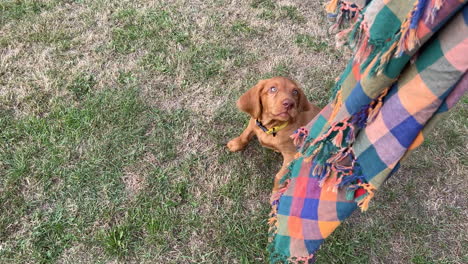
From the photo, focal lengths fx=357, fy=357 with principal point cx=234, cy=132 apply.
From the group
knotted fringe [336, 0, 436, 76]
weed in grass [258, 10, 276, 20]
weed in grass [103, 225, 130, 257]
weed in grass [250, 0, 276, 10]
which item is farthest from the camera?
weed in grass [250, 0, 276, 10]

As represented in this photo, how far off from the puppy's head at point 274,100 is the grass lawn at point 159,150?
0.65 meters

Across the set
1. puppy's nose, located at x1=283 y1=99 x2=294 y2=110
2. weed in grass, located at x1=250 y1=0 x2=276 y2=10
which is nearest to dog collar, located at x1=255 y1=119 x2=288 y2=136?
puppy's nose, located at x1=283 y1=99 x2=294 y2=110

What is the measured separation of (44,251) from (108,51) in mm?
2246

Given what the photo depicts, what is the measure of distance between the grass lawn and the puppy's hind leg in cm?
8

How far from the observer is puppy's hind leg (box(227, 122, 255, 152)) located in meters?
3.15

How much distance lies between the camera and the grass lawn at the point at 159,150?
2723 millimetres

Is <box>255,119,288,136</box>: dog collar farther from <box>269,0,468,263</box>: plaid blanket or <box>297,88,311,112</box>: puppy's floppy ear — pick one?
<box>269,0,468,263</box>: plaid blanket

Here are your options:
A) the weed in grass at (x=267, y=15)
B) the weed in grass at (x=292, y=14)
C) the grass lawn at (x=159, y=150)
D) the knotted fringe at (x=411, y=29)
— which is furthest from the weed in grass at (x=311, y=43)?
the knotted fringe at (x=411, y=29)

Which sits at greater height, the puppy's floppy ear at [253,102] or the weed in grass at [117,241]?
the puppy's floppy ear at [253,102]

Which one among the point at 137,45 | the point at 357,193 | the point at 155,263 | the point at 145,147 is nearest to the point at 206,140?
the point at 145,147

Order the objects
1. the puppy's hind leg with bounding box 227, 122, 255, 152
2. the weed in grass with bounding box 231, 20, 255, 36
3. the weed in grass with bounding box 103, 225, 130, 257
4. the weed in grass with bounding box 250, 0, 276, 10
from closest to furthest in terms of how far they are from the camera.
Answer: the weed in grass with bounding box 103, 225, 130, 257 → the puppy's hind leg with bounding box 227, 122, 255, 152 → the weed in grass with bounding box 231, 20, 255, 36 → the weed in grass with bounding box 250, 0, 276, 10

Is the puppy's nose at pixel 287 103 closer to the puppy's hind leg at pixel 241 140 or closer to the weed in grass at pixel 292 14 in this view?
the puppy's hind leg at pixel 241 140

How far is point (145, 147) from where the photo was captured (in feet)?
10.5

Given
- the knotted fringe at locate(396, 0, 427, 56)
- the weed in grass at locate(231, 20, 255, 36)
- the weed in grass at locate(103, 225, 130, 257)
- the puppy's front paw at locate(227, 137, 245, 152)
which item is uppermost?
the knotted fringe at locate(396, 0, 427, 56)
